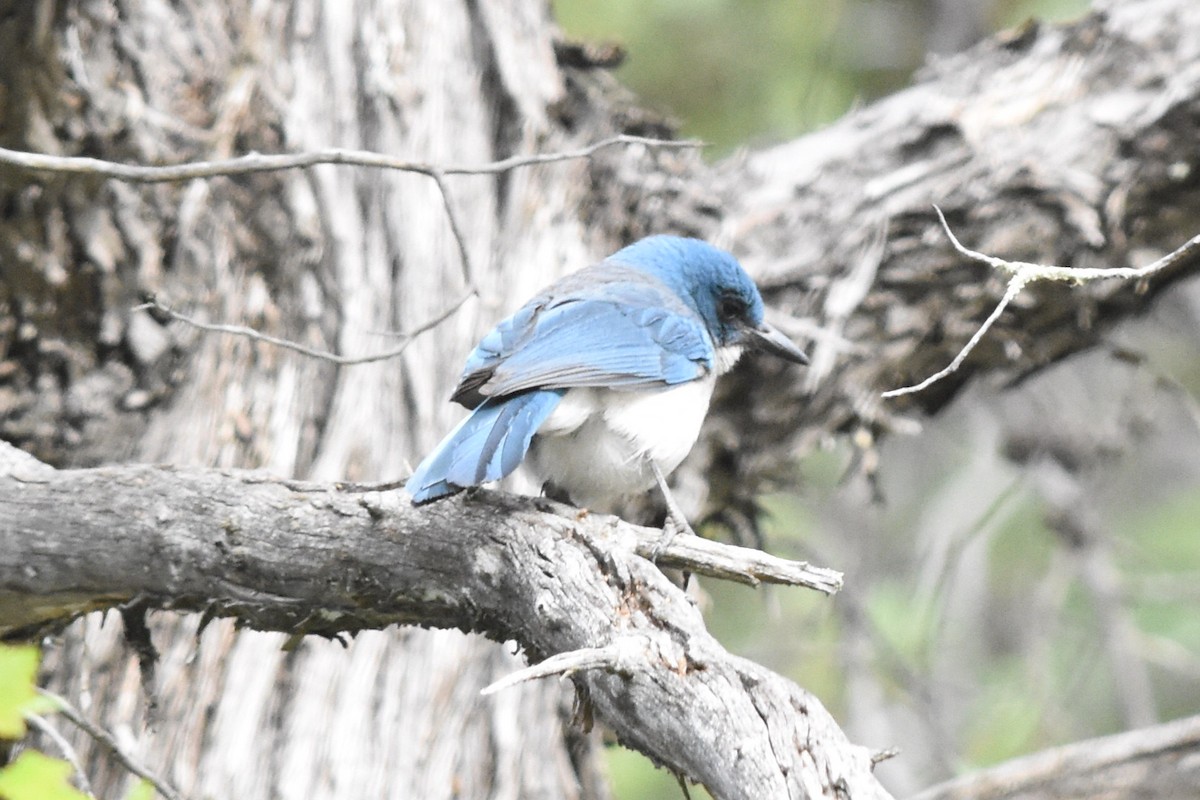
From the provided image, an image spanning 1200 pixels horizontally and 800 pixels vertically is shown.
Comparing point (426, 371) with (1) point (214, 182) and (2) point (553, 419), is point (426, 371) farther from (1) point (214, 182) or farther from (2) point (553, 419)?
(2) point (553, 419)

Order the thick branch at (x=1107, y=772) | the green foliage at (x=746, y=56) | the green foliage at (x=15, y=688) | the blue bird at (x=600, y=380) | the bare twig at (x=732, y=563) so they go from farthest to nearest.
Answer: the green foliage at (x=746, y=56) < the thick branch at (x=1107, y=772) < the blue bird at (x=600, y=380) < the bare twig at (x=732, y=563) < the green foliage at (x=15, y=688)

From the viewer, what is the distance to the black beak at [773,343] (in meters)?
3.94

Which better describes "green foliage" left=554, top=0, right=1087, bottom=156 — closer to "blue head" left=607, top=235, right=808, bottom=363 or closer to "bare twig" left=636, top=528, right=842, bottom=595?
"blue head" left=607, top=235, right=808, bottom=363

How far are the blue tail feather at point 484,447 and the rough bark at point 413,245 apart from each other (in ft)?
4.38

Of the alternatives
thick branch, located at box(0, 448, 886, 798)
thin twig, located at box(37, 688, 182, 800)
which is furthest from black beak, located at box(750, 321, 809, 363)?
thin twig, located at box(37, 688, 182, 800)

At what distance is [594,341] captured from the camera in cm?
324

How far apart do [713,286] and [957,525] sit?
3247 mm

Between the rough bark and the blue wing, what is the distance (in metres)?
1.05

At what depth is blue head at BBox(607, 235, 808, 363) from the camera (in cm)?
387

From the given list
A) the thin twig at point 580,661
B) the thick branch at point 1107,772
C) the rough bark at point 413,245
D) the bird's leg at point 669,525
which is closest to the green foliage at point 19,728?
the thin twig at point 580,661

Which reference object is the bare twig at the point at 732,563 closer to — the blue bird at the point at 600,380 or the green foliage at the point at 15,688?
the blue bird at the point at 600,380

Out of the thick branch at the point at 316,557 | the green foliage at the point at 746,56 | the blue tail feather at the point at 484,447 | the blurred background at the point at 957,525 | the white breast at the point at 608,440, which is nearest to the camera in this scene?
the thick branch at the point at 316,557

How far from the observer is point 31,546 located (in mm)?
2645

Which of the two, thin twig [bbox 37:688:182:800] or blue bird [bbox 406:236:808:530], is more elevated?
blue bird [bbox 406:236:808:530]
